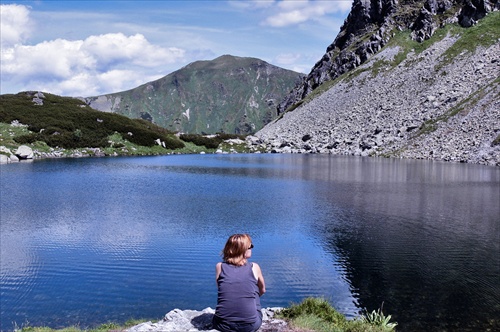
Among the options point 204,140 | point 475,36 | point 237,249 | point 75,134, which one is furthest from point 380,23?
point 237,249

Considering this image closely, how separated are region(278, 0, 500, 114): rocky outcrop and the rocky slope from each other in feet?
1.32

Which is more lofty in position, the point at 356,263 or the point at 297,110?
the point at 297,110

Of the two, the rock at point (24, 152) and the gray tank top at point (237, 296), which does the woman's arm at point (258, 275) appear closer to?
the gray tank top at point (237, 296)

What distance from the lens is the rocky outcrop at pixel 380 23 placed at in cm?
15100

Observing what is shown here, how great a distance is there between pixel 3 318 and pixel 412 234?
2479cm

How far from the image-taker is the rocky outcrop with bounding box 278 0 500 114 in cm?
15100

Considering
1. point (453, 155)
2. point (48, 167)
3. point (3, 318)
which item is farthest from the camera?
point (453, 155)

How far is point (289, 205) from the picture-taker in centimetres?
4259

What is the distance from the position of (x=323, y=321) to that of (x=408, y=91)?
124 metres

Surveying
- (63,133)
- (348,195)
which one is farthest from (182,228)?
(63,133)

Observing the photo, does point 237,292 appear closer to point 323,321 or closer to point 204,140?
point 323,321

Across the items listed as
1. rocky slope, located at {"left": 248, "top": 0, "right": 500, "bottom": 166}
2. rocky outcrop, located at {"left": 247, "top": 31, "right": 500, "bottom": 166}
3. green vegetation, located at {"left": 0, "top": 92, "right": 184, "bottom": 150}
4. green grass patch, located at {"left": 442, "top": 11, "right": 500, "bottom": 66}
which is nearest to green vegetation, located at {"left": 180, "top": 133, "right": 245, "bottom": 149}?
green vegetation, located at {"left": 0, "top": 92, "right": 184, "bottom": 150}

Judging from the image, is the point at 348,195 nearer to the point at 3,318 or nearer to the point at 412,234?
the point at 412,234

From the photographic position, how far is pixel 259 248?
2711 cm
